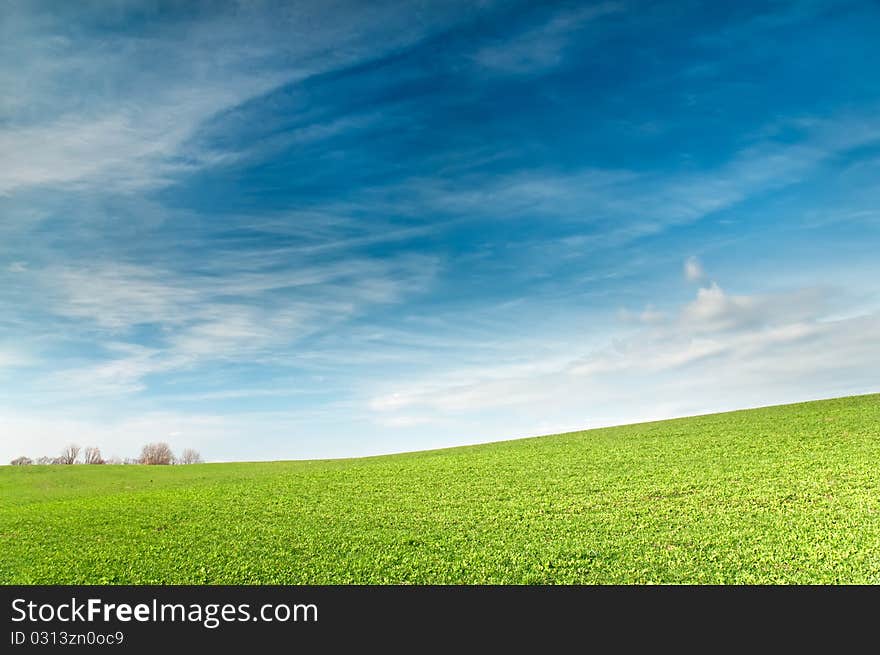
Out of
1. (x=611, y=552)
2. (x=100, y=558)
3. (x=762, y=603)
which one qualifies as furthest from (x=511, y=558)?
(x=100, y=558)

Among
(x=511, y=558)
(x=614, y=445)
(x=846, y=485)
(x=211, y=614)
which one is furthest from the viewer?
(x=614, y=445)

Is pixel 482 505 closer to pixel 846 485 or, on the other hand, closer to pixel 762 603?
pixel 762 603

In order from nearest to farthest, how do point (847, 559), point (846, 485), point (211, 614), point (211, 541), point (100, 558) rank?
1. point (211, 614)
2. point (847, 559)
3. point (100, 558)
4. point (211, 541)
5. point (846, 485)

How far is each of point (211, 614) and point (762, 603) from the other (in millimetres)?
8025

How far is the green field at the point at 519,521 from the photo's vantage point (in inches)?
405

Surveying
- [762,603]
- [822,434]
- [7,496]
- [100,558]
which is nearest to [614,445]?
[822,434]

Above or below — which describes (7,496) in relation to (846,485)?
above

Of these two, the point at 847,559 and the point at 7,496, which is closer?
the point at 847,559

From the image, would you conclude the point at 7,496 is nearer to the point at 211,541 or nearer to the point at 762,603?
the point at 211,541

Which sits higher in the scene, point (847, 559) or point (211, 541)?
point (211, 541)

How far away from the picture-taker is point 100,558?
1184 cm

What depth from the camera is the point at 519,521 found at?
13625 mm

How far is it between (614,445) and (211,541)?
57.6 ft

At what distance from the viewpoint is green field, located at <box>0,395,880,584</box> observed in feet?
33.7
